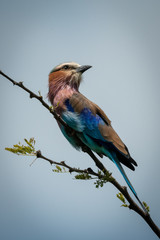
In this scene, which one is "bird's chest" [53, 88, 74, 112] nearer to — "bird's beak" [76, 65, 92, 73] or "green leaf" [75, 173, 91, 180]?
"bird's beak" [76, 65, 92, 73]

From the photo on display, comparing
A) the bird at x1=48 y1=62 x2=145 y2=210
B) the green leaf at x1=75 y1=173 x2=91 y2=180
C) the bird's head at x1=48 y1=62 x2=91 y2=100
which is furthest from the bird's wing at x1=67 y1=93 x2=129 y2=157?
the green leaf at x1=75 y1=173 x2=91 y2=180

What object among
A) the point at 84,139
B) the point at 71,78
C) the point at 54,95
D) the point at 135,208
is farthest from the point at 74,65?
the point at 135,208

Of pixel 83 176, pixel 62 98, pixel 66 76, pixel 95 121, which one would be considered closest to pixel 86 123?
pixel 95 121

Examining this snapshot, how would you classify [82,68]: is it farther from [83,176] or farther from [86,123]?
[83,176]

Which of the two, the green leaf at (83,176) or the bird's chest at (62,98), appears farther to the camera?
the bird's chest at (62,98)

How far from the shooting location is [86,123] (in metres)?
5.16

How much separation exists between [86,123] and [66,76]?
4.55ft

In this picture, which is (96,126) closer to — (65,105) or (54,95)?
(65,105)

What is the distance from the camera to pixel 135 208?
353 centimetres

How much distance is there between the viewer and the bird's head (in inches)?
237

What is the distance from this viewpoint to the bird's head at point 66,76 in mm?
6028

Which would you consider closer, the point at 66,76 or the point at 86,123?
the point at 86,123

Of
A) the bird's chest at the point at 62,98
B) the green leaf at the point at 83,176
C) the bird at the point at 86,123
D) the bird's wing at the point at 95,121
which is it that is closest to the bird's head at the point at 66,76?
the bird at the point at 86,123

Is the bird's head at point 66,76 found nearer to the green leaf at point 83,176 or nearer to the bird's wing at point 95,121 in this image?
the bird's wing at point 95,121
